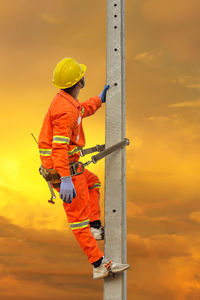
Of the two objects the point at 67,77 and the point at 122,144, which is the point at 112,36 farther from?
the point at 122,144

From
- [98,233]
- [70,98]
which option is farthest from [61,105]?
[98,233]

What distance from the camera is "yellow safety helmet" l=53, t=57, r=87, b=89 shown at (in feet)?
16.4

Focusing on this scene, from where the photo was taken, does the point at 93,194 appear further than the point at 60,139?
Yes

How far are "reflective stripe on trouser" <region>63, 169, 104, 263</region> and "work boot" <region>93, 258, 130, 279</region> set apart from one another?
109 millimetres

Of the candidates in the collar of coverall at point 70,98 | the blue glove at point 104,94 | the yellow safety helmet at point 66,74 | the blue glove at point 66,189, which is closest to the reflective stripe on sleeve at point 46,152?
the blue glove at point 66,189

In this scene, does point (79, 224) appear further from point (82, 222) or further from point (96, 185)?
point (96, 185)

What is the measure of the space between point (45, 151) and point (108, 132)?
2.29 ft

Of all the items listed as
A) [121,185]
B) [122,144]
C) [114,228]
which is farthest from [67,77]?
[114,228]

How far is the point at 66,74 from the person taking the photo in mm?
5008

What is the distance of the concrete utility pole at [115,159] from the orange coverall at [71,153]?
8.2 inches

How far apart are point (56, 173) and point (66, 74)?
1.04 meters

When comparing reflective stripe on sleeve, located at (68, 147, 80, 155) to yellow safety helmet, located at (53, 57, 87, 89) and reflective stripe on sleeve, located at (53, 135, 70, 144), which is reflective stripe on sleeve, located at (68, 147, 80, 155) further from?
yellow safety helmet, located at (53, 57, 87, 89)

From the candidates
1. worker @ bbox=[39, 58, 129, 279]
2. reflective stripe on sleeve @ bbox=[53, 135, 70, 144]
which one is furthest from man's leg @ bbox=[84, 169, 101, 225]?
reflective stripe on sleeve @ bbox=[53, 135, 70, 144]

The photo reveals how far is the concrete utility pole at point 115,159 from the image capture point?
4.86 m
